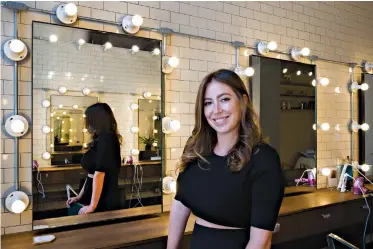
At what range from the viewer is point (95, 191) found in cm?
200

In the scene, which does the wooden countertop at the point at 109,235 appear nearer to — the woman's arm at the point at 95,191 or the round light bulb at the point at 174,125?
the woman's arm at the point at 95,191

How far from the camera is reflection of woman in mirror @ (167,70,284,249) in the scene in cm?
127

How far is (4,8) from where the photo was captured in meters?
1.73

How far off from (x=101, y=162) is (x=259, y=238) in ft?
3.72

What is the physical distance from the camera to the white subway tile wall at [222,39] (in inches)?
70.4

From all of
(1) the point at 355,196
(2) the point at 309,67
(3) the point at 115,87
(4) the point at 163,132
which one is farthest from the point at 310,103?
(3) the point at 115,87

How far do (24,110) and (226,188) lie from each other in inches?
45.6

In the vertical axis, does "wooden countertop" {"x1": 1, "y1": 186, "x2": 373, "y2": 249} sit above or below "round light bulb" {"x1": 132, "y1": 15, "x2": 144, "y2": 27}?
below

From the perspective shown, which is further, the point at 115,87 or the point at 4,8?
the point at 115,87

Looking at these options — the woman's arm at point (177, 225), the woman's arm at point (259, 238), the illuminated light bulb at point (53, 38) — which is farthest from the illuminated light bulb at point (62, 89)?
the woman's arm at point (259, 238)

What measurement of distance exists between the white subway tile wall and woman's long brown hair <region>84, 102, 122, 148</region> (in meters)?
0.31

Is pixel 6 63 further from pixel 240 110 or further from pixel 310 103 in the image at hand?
pixel 310 103

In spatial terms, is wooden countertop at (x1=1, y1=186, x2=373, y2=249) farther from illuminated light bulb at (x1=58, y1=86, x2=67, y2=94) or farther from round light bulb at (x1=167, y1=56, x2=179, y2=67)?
round light bulb at (x1=167, y1=56, x2=179, y2=67)

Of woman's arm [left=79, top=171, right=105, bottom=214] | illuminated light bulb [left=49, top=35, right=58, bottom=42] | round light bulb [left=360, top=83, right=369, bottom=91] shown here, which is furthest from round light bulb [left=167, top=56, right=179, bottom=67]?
round light bulb [left=360, top=83, right=369, bottom=91]
